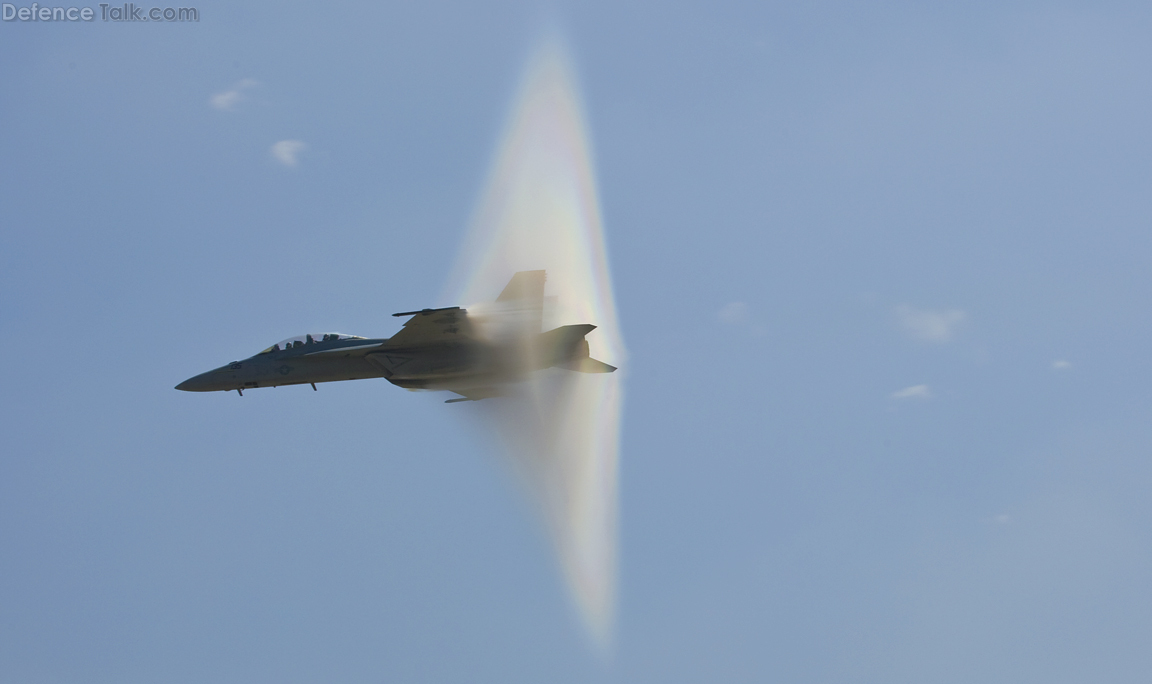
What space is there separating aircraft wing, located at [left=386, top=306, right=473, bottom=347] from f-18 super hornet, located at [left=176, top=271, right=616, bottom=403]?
29 millimetres

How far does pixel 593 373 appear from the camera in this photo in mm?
35844

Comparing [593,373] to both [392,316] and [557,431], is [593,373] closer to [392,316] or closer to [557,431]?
[557,431]

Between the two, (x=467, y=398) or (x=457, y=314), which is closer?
(x=457, y=314)

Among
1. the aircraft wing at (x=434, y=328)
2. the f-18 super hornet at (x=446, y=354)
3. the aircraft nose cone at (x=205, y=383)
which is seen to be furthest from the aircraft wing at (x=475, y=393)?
the aircraft nose cone at (x=205, y=383)

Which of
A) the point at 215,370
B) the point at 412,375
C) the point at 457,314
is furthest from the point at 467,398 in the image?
the point at 215,370

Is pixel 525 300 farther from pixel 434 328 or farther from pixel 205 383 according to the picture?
pixel 205 383

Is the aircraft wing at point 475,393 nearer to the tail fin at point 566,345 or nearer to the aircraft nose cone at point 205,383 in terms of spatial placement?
the tail fin at point 566,345

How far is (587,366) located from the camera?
3500 centimetres

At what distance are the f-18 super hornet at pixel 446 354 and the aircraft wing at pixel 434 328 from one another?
0.10ft

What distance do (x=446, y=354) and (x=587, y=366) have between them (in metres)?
4.34

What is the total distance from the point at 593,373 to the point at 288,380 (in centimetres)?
986

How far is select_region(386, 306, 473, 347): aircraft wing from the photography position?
108 ft

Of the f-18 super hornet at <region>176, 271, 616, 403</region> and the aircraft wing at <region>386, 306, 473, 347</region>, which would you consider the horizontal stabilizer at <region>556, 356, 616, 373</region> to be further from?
the aircraft wing at <region>386, 306, 473, 347</region>

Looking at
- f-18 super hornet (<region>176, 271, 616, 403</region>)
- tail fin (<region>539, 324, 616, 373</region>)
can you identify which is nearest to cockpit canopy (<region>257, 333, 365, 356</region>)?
f-18 super hornet (<region>176, 271, 616, 403</region>)
